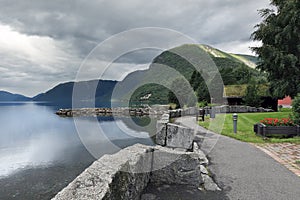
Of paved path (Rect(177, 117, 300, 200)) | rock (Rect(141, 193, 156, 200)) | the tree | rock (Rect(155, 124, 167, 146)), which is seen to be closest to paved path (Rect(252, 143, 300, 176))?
paved path (Rect(177, 117, 300, 200))

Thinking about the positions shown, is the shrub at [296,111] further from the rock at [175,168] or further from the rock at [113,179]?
the rock at [113,179]

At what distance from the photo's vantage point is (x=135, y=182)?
15.5 ft

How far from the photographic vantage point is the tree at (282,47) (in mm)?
21766

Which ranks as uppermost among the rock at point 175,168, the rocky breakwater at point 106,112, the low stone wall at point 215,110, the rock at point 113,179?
the low stone wall at point 215,110

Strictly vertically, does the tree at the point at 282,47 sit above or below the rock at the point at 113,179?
above

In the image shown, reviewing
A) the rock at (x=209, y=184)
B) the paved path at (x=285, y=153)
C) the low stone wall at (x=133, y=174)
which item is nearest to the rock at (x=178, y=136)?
the low stone wall at (x=133, y=174)

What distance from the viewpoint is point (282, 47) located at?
23453 mm

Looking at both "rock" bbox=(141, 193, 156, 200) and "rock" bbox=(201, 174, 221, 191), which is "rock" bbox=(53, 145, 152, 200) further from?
"rock" bbox=(201, 174, 221, 191)

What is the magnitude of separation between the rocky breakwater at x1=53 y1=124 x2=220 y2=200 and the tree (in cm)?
1928

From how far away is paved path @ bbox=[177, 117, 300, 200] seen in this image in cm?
541

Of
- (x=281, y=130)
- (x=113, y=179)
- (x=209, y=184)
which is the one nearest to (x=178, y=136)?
(x=209, y=184)

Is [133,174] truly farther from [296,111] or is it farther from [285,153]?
[296,111]

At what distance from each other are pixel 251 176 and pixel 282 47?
21.5 m

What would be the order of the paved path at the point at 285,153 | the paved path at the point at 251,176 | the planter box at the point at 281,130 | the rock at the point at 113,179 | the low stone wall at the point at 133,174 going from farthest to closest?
the planter box at the point at 281,130 → the paved path at the point at 285,153 → the paved path at the point at 251,176 → the low stone wall at the point at 133,174 → the rock at the point at 113,179
